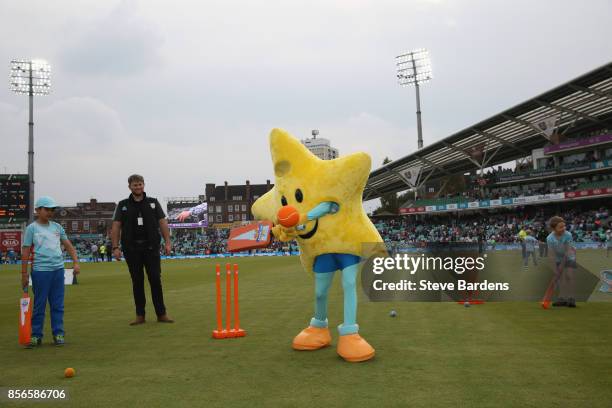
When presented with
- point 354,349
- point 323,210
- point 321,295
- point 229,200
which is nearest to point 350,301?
point 321,295

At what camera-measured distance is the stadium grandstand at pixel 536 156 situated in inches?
1393

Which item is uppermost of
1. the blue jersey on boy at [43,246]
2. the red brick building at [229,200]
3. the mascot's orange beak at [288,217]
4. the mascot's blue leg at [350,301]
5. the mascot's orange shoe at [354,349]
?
the red brick building at [229,200]

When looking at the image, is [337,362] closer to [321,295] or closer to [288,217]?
[321,295]

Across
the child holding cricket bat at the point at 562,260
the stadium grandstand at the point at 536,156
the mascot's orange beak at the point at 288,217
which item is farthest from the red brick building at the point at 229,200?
the mascot's orange beak at the point at 288,217

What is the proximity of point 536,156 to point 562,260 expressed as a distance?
41566 millimetres

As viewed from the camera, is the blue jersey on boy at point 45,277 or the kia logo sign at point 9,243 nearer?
the blue jersey on boy at point 45,277

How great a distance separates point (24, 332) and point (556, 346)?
6259 millimetres

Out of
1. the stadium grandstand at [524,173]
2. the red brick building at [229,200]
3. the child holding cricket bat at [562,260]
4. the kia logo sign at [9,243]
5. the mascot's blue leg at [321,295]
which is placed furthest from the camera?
the red brick building at [229,200]

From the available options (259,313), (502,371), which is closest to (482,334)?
(502,371)

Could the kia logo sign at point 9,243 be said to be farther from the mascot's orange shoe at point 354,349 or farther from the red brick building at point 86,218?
the mascot's orange shoe at point 354,349

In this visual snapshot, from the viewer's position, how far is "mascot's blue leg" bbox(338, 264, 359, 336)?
5133 mm

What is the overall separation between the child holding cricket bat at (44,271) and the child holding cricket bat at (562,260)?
8.23 metres

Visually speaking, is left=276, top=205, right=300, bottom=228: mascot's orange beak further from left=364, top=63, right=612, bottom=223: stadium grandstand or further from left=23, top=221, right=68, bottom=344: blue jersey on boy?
left=364, top=63, right=612, bottom=223: stadium grandstand

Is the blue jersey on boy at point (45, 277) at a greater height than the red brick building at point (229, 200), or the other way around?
the red brick building at point (229, 200)
